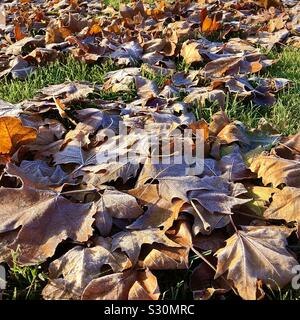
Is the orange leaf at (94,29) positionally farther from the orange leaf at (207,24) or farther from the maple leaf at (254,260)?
the maple leaf at (254,260)

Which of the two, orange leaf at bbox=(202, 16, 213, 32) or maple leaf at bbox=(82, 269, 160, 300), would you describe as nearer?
maple leaf at bbox=(82, 269, 160, 300)

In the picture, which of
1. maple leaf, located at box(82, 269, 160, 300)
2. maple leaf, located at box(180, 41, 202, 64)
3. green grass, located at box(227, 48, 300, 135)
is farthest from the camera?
maple leaf, located at box(180, 41, 202, 64)

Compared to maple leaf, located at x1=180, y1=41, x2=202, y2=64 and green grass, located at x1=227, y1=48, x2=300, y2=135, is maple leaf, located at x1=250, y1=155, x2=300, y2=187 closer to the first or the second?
green grass, located at x1=227, y1=48, x2=300, y2=135

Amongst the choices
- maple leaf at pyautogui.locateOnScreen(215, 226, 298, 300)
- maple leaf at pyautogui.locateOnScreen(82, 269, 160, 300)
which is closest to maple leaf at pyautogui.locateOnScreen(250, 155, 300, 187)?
maple leaf at pyautogui.locateOnScreen(215, 226, 298, 300)

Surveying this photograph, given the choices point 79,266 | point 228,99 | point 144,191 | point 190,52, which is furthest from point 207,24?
point 79,266

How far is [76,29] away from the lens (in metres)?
3.77

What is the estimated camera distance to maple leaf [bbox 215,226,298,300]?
55.6 inches

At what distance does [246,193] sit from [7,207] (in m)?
0.89

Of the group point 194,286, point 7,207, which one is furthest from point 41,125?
point 194,286

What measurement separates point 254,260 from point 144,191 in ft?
1.57

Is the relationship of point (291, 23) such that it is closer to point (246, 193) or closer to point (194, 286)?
point (246, 193)

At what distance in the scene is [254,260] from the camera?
1.45 metres

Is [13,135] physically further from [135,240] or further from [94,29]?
[94,29]

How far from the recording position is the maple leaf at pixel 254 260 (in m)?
1.41
